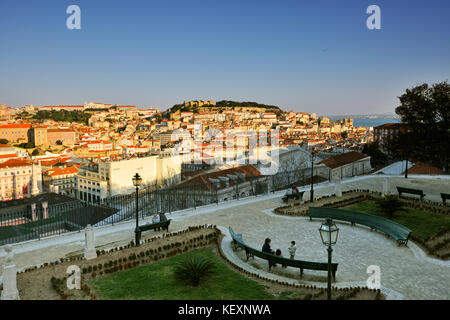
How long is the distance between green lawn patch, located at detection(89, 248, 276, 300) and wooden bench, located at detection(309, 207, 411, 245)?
499 cm

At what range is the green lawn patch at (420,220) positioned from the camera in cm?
1074

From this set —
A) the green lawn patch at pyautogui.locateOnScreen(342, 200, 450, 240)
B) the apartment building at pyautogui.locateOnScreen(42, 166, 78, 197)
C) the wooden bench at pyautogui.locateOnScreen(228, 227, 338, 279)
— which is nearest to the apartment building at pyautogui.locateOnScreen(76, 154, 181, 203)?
the apartment building at pyautogui.locateOnScreen(42, 166, 78, 197)

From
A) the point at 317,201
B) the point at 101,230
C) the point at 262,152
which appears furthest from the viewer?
the point at 262,152

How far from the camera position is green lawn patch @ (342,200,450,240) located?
10.7 metres

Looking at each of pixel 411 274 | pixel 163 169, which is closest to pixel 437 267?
pixel 411 274

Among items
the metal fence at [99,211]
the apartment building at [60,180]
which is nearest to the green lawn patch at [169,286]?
the metal fence at [99,211]

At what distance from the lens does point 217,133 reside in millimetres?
123000

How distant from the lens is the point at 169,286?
7.19 metres

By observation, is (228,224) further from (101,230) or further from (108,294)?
(108,294)

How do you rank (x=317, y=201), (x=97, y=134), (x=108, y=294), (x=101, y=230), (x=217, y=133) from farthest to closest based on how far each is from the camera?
(x=97, y=134) < (x=217, y=133) < (x=317, y=201) < (x=101, y=230) < (x=108, y=294)

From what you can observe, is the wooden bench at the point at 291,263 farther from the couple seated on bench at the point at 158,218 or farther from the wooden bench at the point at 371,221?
the couple seated on bench at the point at 158,218

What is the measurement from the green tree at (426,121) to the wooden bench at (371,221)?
40.4 feet

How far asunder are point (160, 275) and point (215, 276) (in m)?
1.28

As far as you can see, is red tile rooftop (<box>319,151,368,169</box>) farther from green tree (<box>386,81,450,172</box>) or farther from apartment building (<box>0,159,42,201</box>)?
apartment building (<box>0,159,42,201</box>)
